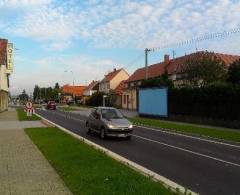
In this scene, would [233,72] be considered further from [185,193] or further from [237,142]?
[185,193]

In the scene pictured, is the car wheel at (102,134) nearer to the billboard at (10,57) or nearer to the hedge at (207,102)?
the hedge at (207,102)

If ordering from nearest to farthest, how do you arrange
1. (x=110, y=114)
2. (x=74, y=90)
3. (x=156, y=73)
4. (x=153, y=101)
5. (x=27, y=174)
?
(x=27, y=174) < (x=110, y=114) < (x=153, y=101) < (x=156, y=73) < (x=74, y=90)

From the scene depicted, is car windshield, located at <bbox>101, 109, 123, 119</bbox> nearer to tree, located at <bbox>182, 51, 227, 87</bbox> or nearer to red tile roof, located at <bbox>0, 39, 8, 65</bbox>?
tree, located at <bbox>182, 51, 227, 87</bbox>

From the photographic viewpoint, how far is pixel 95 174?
1098 centimetres

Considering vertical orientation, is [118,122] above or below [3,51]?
below

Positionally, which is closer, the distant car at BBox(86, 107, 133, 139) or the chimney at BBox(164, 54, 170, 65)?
the distant car at BBox(86, 107, 133, 139)

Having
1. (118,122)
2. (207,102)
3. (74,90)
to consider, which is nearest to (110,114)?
(118,122)

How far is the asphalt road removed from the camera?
10.9 metres

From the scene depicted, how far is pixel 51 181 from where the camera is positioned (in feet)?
34.1

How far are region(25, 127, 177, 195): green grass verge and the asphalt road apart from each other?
107cm

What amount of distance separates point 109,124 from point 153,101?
23327mm

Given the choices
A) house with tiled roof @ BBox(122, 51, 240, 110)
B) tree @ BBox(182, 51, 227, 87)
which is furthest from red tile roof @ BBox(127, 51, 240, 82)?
tree @ BBox(182, 51, 227, 87)

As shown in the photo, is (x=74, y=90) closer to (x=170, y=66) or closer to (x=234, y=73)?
(x=170, y=66)

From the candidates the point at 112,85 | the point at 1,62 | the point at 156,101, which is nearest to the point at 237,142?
the point at 156,101
